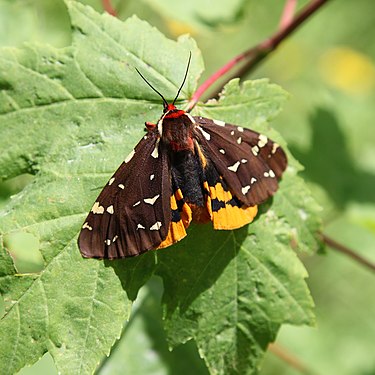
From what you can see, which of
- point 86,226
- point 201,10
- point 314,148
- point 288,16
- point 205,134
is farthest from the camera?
point 314,148

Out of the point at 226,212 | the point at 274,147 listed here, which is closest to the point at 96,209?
the point at 226,212

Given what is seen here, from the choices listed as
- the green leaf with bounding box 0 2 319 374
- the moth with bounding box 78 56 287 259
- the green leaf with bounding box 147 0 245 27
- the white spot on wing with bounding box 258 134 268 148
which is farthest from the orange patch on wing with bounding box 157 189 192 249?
the green leaf with bounding box 147 0 245 27

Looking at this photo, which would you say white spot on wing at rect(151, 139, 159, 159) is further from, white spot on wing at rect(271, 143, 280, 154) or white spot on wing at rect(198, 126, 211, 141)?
white spot on wing at rect(271, 143, 280, 154)

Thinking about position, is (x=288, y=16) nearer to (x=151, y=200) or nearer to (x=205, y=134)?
(x=205, y=134)

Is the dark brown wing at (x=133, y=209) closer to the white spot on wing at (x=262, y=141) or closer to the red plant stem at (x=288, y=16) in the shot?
the white spot on wing at (x=262, y=141)

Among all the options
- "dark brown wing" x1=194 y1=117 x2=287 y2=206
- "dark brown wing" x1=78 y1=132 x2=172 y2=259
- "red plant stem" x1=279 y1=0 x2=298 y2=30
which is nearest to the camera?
"dark brown wing" x1=78 y1=132 x2=172 y2=259

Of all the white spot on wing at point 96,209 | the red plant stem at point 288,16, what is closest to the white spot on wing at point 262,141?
the white spot on wing at point 96,209

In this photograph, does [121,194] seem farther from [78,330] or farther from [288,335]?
[288,335]

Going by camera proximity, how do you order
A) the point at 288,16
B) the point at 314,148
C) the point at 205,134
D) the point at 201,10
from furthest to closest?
the point at 314,148 < the point at 201,10 < the point at 288,16 < the point at 205,134

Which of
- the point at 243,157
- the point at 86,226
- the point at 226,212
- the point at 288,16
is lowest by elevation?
the point at 86,226
